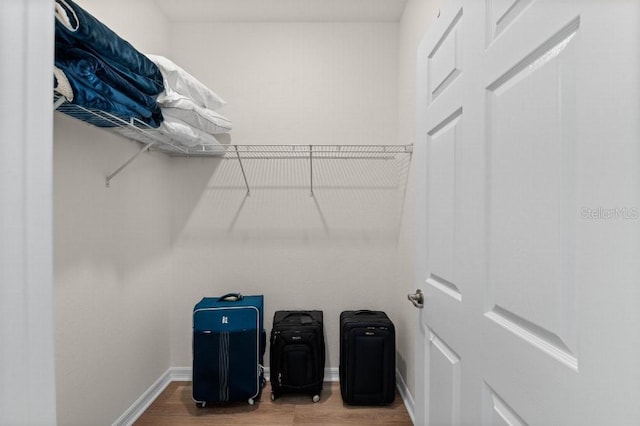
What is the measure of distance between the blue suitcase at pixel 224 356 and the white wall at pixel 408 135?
3.20 ft

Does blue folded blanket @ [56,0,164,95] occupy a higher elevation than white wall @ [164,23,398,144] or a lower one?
lower

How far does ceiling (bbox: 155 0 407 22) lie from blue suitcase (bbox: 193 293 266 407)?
2040mm

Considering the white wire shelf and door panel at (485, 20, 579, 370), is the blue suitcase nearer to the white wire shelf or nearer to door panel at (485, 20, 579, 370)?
the white wire shelf

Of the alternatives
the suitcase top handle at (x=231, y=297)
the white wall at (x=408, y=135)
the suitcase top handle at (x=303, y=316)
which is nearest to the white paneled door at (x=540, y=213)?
the white wall at (x=408, y=135)

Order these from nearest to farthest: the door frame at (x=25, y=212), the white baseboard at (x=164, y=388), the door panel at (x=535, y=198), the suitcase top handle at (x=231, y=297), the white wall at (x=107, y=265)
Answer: the door frame at (x=25, y=212)
the door panel at (x=535, y=198)
the white wall at (x=107, y=265)
the white baseboard at (x=164, y=388)
the suitcase top handle at (x=231, y=297)

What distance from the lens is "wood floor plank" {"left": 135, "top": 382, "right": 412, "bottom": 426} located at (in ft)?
6.11

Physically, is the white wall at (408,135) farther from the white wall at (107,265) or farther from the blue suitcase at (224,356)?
the white wall at (107,265)

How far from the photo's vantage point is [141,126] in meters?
1.56

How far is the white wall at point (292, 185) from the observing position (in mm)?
2350

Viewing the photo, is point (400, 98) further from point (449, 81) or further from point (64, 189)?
point (64, 189)

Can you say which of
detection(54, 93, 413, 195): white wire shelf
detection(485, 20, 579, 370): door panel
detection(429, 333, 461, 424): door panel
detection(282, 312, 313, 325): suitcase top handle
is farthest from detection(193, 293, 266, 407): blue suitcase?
detection(485, 20, 579, 370): door panel

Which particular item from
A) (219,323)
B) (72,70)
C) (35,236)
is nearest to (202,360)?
(219,323)

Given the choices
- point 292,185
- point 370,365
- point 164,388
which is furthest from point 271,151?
point 164,388

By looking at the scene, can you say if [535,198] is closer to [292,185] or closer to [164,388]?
[292,185]
